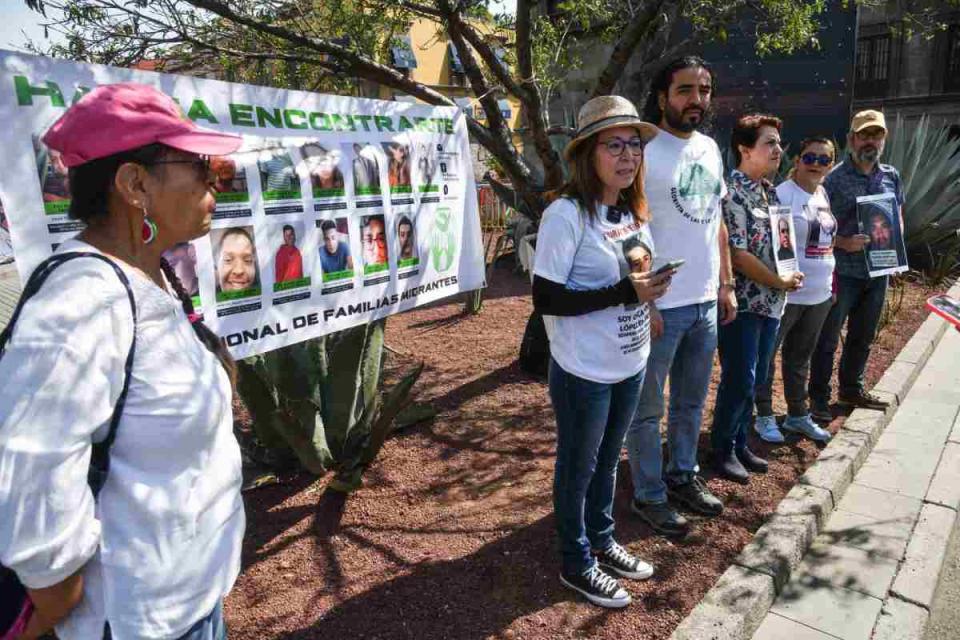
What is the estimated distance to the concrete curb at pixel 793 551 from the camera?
8.09 feet

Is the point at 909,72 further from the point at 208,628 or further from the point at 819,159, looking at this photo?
the point at 208,628

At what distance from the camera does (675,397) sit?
126 inches

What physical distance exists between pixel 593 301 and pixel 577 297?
58mm

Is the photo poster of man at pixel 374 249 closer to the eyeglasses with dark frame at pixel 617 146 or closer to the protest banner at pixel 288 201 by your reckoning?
the protest banner at pixel 288 201

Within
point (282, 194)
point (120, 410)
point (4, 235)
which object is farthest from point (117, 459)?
point (282, 194)

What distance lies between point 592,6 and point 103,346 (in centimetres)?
442

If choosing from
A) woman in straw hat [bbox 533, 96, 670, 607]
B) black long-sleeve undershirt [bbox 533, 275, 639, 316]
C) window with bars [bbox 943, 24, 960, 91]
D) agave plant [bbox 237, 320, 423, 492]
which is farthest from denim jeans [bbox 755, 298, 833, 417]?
window with bars [bbox 943, 24, 960, 91]

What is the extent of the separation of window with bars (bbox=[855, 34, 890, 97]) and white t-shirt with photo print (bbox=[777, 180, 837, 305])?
2598cm

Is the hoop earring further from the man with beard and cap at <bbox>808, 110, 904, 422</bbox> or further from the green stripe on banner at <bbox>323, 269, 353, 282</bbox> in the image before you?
the man with beard and cap at <bbox>808, 110, 904, 422</bbox>

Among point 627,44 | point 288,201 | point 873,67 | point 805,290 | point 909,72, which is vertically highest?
point 873,67

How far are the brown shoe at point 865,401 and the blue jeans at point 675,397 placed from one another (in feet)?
6.62

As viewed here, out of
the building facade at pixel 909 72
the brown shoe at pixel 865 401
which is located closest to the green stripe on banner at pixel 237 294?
the brown shoe at pixel 865 401

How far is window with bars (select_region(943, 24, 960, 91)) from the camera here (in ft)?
77.6

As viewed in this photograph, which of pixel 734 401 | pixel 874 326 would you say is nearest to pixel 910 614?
pixel 734 401
